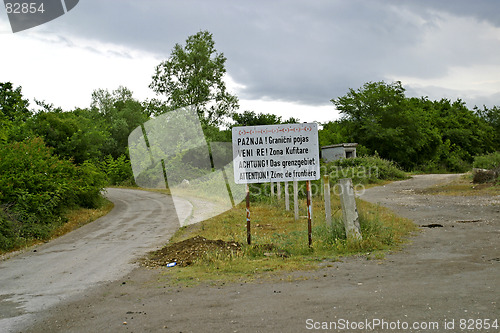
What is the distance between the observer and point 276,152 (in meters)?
11.7

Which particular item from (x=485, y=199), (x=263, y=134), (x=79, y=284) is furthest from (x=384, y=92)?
(x=79, y=284)

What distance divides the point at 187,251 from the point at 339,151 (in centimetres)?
4193

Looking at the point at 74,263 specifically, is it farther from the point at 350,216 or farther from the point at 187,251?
the point at 350,216

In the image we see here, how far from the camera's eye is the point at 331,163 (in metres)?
46.7

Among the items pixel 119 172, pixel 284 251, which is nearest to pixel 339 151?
pixel 119 172

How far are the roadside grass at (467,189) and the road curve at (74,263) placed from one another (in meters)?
14.5

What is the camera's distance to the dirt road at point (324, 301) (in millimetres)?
5262

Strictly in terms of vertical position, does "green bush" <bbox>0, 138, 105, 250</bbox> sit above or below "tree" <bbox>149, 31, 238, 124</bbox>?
below

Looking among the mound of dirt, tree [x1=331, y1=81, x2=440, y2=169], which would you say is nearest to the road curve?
the mound of dirt

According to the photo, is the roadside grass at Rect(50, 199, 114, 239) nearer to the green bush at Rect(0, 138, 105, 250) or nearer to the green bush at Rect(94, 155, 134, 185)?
the green bush at Rect(0, 138, 105, 250)

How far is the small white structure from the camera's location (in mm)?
50906

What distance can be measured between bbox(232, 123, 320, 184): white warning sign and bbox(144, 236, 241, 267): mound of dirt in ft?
5.54

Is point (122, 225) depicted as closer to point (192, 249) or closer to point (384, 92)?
point (192, 249)

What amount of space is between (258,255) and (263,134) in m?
3.01
